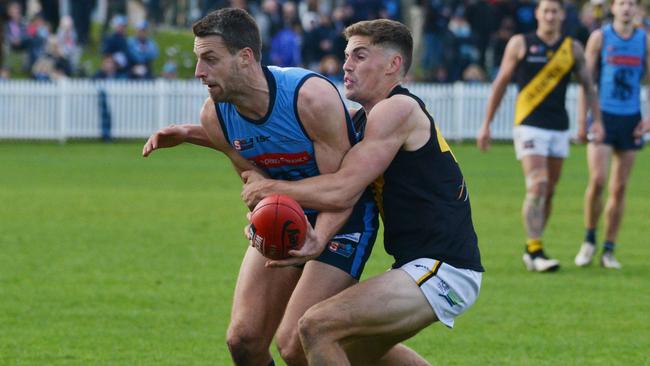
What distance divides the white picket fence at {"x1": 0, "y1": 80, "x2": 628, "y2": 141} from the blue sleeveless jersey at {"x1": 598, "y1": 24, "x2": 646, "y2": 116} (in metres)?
15.3

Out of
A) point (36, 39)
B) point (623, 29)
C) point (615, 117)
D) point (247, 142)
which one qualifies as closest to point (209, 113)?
point (247, 142)

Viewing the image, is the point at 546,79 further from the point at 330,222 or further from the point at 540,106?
the point at 330,222

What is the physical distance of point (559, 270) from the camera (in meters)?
12.0

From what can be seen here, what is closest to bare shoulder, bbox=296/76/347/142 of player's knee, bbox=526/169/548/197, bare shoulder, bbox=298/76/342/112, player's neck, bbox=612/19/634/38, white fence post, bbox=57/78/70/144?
bare shoulder, bbox=298/76/342/112

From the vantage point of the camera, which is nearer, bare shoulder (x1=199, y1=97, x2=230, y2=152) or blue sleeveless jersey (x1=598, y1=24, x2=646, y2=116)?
bare shoulder (x1=199, y1=97, x2=230, y2=152)

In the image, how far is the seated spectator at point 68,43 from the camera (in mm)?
30172

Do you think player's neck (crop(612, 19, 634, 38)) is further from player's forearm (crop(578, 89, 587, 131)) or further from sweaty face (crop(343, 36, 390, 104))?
sweaty face (crop(343, 36, 390, 104))

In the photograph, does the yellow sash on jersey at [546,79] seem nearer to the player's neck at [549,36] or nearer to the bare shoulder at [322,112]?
the player's neck at [549,36]

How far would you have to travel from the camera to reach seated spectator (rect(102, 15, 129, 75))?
28.5 m

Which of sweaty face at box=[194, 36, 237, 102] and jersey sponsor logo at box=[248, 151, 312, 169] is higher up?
sweaty face at box=[194, 36, 237, 102]

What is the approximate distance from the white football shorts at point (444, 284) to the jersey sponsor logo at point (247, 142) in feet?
3.08

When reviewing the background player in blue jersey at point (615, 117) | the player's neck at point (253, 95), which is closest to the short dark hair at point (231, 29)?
the player's neck at point (253, 95)

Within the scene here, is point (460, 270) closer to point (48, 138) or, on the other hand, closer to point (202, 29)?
point (202, 29)

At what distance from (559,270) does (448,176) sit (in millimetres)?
5940
